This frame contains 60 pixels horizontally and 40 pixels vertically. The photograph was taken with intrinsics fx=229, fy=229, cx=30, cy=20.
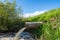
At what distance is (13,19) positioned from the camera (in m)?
10.6

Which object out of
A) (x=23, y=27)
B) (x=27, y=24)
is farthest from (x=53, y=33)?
(x=23, y=27)

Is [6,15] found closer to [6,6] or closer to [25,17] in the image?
[6,6]

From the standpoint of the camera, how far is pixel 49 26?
738 cm

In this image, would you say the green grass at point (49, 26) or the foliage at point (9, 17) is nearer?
the green grass at point (49, 26)

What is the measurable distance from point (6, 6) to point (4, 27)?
38.3 inches

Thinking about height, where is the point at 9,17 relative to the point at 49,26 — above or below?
above

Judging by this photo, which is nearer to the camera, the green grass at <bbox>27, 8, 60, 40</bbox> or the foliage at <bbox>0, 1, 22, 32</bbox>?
the green grass at <bbox>27, 8, 60, 40</bbox>

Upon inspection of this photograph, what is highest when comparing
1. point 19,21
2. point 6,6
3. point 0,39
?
point 6,6

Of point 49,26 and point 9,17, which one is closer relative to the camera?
point 49,26

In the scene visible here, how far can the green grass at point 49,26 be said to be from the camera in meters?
7.30

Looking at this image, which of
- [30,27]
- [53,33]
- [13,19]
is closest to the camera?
[53,33]

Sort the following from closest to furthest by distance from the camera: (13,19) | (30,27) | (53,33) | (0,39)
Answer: (53,33) < (0,39) < (30,27) < (13,19)

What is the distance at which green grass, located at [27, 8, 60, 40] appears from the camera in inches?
287

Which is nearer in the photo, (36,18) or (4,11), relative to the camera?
(4,11)
